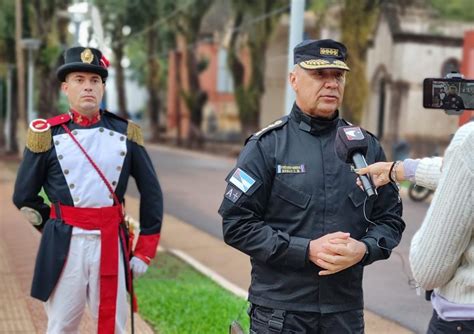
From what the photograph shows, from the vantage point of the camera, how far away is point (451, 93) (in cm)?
269

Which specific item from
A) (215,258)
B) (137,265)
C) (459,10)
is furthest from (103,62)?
(459,10)

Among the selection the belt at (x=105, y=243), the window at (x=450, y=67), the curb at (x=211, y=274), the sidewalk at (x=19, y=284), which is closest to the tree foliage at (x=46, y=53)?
the sidewalk at (x=19, y=284)

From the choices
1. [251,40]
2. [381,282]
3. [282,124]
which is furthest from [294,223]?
[251,40]

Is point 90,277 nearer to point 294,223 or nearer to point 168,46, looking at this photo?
point 294,223

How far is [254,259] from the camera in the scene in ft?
9.40

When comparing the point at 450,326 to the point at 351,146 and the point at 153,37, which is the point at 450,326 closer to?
the point at 351,146

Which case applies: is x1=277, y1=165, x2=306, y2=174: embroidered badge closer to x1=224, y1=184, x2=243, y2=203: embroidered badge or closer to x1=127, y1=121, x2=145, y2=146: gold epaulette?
x1=224, y1=184, x2=243, y2=203: embroidered badge

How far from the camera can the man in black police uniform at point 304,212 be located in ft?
9.00

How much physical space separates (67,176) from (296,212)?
1.47m

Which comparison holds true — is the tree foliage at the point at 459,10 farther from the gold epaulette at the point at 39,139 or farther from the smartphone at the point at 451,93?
the smartphone at the point at 451,93

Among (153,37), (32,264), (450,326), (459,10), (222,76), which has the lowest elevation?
(32,264)

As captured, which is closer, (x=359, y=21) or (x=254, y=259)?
(x=254, y=259)

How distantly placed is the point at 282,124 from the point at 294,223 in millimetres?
426

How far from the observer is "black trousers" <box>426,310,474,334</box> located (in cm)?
236
